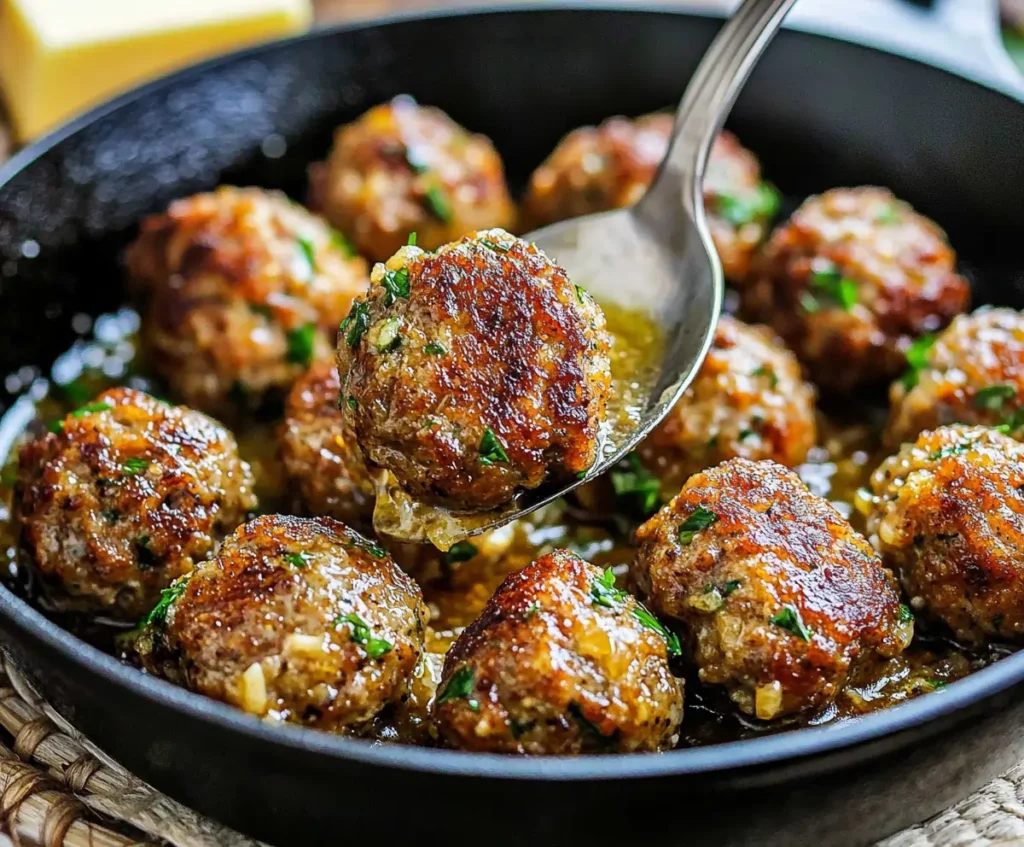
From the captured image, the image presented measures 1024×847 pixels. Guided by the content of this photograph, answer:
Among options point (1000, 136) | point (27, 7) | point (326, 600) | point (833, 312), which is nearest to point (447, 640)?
point (326, 600)

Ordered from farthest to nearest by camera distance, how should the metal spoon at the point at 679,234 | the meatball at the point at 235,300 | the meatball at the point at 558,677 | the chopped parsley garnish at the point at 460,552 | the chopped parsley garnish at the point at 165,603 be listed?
the meatball at the point at 235,300 → the metal spoon at the point at 679,234 → the chopped parsley garnish at the point at 460,552 → the chopped parsley garnish at the point at 165,603 → the meatball at the point at 558,677

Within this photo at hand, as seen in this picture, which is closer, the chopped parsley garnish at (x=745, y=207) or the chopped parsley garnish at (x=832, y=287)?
the chopped parsley garnish at (x=832, y=287)

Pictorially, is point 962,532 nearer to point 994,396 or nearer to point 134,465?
point 994,396

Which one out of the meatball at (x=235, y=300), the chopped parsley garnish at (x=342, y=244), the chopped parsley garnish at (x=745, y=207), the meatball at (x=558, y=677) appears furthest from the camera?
the chopped parsley garnish at (x=745, y=207)

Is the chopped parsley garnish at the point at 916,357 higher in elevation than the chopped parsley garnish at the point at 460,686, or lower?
lower

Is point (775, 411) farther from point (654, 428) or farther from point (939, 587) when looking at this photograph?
point (939, 587)

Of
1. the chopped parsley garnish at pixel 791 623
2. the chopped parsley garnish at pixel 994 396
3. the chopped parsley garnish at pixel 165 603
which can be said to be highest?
the chopped parsley garnish at pixel 165 603

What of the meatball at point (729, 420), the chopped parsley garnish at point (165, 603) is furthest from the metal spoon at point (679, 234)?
the chopped parsley garnish at point (165, 603)

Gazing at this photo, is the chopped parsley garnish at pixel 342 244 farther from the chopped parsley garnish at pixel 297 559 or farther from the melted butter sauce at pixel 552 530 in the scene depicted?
the chopped parsley garnish at pixel 297 559
